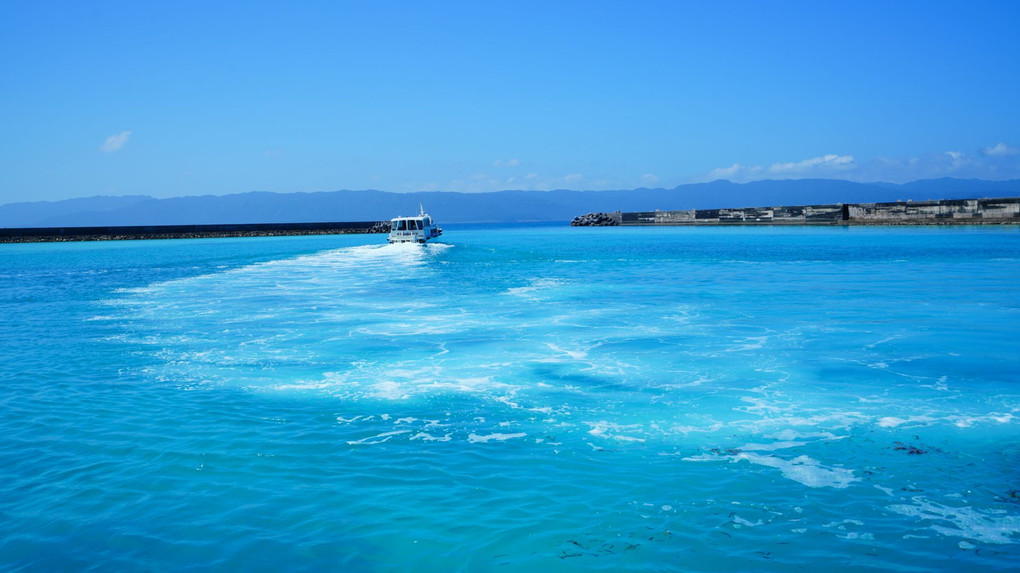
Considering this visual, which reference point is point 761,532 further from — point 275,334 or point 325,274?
point 325,274

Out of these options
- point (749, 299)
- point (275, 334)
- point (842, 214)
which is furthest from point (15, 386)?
point (842, 214)

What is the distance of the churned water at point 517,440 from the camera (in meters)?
5.12

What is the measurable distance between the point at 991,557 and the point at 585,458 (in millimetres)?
3363

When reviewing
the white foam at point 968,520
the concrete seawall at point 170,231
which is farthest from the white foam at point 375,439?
the concrete seawall at point 170,231

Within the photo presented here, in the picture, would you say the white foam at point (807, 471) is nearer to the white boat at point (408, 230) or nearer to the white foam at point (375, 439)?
the white foam at point (375, 439)

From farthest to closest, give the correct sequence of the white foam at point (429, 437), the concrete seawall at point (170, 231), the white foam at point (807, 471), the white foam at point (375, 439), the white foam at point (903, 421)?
1. the concrete seawall at point (170, 231)
2. the white foam at point (903, 421)
3. the white foam at point (429, 437)
4. the white foam at point (375, 439)
5. the white foam at point (807, 471)

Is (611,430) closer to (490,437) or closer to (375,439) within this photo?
(490,437)

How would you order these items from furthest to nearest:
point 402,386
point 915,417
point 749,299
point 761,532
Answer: point 749,299
point 402,386
point 915,417
point 761,532

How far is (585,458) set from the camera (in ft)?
22.8

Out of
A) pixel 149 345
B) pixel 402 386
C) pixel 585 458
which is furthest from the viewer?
pixel 149 345

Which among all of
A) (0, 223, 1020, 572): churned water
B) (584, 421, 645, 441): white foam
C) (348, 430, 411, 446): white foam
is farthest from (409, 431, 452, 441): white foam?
(584, 421, 645, 441): white foam

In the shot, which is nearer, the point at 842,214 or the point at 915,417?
the point at 915,417

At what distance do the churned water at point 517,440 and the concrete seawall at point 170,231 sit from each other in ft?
261

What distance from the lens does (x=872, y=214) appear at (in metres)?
74.2
